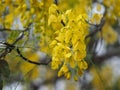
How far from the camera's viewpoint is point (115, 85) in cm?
502

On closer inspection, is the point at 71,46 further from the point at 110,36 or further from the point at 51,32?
the point at 110,36

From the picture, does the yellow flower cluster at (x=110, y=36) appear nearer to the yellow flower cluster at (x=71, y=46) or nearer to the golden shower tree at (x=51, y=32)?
the golden shower tree at (x=51, y=32)

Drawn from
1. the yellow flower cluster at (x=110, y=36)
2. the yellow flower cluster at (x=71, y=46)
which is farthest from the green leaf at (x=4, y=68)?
the yellow flower cluster at (x=110, y=36)

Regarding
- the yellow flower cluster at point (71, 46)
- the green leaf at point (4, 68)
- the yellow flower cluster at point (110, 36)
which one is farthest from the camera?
the yellow flower cluster at point (110, 36)

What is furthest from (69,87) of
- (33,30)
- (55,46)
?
(55,46)

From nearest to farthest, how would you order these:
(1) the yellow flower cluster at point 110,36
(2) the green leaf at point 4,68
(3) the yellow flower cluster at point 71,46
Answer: (3) the yellow flower cluster at point 71,46 → (2) the green leaf at point 4,68 → (1) the yellow flower cluster at point 110,36

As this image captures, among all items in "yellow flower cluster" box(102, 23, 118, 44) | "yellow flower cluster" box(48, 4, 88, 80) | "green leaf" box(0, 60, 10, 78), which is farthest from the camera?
"yellow flower cluster" box(102, 23, 118, 44)

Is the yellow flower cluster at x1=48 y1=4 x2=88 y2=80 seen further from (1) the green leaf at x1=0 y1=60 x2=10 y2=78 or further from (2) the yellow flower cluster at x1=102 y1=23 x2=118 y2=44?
(2) the yellow flower cluster at x1=102 y1=23 x2=118 y2=44

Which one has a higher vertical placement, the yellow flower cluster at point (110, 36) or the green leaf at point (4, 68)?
the green leaf at point (4, 68)

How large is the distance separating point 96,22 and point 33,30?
0.34 meters

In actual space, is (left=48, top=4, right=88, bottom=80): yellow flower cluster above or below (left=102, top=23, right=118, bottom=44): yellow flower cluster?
above

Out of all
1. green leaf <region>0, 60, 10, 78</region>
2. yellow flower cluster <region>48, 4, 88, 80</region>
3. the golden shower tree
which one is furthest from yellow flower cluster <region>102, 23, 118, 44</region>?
yellow flower cluster <region>48, 4, 88, 80</region>

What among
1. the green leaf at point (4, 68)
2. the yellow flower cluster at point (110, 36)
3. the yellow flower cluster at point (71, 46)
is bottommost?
the yellow flower cluster at point (110, 36)

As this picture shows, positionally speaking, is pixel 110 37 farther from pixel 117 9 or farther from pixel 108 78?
pixel 117 9
